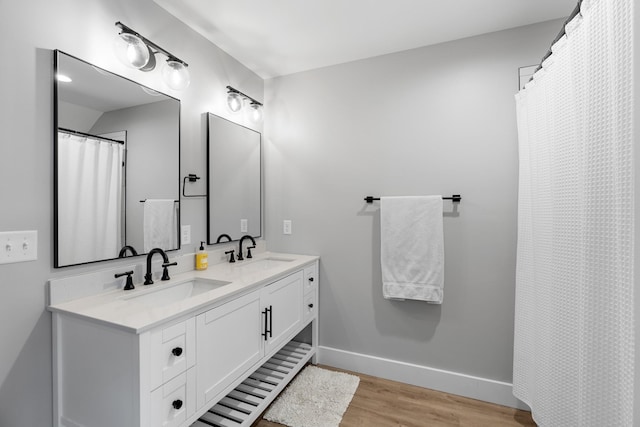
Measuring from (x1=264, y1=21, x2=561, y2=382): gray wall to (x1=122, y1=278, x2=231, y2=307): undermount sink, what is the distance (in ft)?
3.18


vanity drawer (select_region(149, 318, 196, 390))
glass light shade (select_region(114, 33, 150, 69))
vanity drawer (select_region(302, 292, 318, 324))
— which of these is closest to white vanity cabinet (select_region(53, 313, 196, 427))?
vanity drawer (select_region(149, 318, 196, 390))

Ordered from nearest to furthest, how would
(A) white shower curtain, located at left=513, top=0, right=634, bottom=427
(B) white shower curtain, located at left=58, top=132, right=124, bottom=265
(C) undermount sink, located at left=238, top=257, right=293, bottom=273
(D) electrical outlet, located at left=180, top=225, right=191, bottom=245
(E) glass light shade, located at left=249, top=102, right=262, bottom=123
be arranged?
(A) white shower curtain, located at left=513, top=0, right=634, bottom=427, (B) white shower curtain, located at left=58, top=132, right=124, bottom=265, (D) electrical outlet, located at left=180, top=225, right=191, bottom=245, (C) undermount sink, located at left=238, top=257, right=293, bottom=273, (E) glass light shade, located at left=249, top=102, right=262, bottom=123

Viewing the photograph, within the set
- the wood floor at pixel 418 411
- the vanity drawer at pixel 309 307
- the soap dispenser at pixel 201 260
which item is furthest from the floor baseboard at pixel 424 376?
the soap dispenser at pixel 201 260

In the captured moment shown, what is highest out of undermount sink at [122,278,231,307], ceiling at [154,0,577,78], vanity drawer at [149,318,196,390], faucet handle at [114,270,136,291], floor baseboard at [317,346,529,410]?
ceiling at [154,0,577,78]

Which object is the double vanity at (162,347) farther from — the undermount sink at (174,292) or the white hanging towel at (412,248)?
the white hanging towel at (412,248)

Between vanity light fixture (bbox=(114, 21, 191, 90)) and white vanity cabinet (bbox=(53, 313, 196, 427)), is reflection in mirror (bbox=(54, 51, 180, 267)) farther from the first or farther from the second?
white vanity cabinet (bbox=(53, 313, 196, 427))

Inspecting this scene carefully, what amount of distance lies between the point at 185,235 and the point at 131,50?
3.44ft

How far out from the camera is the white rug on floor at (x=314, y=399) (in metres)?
1.83

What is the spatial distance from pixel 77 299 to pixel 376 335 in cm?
189

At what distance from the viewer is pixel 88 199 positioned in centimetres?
142

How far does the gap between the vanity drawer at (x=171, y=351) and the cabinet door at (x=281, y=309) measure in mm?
536

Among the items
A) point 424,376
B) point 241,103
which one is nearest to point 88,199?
point 241,103

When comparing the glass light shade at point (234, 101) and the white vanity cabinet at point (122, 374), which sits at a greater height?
the glass light shade at point (234, 101)

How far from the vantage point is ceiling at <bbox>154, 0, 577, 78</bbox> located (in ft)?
5.80
